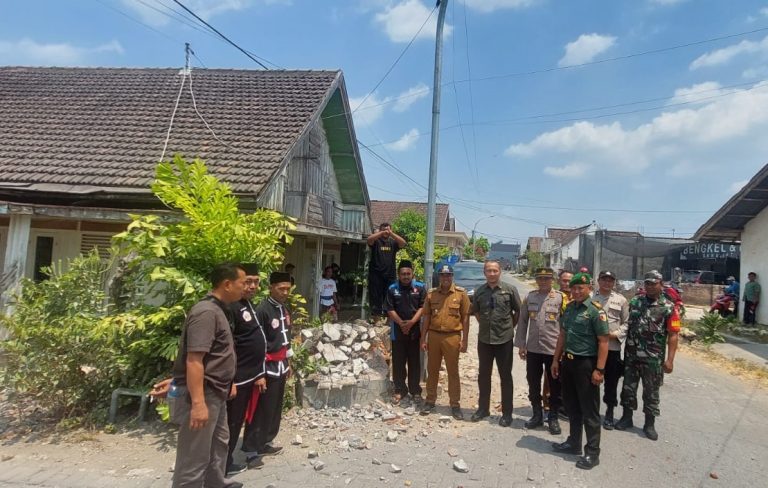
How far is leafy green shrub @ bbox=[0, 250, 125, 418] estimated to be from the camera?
4.52 m

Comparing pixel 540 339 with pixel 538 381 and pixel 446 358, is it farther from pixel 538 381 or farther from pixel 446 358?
pixel 446 358

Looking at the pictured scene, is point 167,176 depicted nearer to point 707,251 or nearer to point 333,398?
point 333,398

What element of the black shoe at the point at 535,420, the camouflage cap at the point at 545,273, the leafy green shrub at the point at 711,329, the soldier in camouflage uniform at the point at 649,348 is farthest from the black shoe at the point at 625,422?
the leafy green shrub at the point at 711,329

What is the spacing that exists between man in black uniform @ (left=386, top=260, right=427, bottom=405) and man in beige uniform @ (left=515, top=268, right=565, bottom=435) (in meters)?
1.18

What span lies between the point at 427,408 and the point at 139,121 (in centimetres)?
853

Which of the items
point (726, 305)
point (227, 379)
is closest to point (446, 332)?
point (227, 379)

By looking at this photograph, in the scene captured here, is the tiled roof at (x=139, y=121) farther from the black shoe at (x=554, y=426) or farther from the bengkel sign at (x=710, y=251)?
the bengkel sign at (x=710, y=251)

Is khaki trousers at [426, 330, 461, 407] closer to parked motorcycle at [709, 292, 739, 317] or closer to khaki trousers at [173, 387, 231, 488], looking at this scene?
khaki trousers at [173, 387, 231, 488]

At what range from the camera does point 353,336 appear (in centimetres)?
585

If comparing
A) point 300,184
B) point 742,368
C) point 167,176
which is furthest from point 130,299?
point 742,368

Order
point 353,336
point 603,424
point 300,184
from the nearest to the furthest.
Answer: point 603,424 → point 353,336 → point 300,184

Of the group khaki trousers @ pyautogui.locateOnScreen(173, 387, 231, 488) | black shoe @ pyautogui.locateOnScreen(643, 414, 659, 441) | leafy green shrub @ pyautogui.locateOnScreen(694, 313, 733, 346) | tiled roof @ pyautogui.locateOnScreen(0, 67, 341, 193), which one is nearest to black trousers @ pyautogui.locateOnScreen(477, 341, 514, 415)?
black shoe @ pyautogui.locateOnScreen(643, 414, 659, 441)

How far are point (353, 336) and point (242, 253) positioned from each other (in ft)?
6.21

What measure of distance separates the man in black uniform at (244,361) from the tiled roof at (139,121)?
3976 millimetres
